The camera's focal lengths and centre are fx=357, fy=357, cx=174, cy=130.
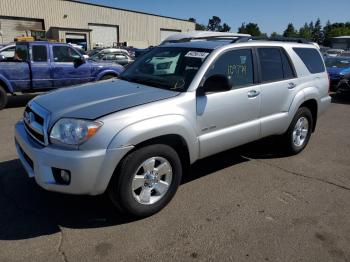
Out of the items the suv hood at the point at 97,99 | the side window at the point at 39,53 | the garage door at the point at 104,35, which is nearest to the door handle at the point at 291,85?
the suv hood at the point at 97,99

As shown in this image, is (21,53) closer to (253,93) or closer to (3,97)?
(3,97)

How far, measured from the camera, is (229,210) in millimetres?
3824

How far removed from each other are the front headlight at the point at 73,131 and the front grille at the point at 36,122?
0.53ft

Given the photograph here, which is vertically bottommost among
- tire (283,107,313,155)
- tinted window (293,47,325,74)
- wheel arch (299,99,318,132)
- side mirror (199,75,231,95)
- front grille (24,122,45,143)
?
tire (283,107,313,155)

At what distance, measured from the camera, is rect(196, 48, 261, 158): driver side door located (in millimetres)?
3967

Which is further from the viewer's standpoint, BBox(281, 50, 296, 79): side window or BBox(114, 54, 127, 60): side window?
BBox(114, 54, 127, 60): side window

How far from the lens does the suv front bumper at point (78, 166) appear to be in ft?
10.1

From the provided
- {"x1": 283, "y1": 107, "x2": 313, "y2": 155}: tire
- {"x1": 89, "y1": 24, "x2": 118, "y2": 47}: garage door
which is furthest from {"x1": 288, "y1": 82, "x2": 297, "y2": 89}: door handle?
{"x1": 89, "y1": 24, "x2": 118, "y2": 47}: garage door

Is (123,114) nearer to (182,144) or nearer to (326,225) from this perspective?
(182,144)

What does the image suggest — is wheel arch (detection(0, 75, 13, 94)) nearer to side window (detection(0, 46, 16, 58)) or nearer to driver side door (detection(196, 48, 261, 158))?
side window (detection(0, 46, 16, 58))

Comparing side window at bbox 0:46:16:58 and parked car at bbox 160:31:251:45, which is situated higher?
parked car at bbox 160:31:251:45

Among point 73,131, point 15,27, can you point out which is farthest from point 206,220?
point 15,27

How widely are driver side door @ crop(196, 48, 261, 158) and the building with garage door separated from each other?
133 feet

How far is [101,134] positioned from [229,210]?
163 centimetres
